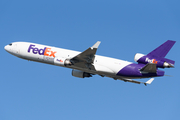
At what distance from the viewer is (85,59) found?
3662 centimetres

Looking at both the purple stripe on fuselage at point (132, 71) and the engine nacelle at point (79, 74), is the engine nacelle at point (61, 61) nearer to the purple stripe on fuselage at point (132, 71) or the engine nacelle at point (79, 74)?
the engine nacelle at point (79, 74)

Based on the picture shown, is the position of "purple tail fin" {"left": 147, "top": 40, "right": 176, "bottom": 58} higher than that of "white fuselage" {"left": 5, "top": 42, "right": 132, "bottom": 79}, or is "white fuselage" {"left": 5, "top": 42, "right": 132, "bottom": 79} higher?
"purple tail fin" {"left": 147, "top": 40, "right": 176, "bottom": 58}

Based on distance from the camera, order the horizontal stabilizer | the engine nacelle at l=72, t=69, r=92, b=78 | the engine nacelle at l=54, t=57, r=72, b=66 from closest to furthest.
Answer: the horizontal stabilizer
the engine nacelle at l=54, t=57, r=72, b=66
the engine nacelle at l=72, t=69, r=92, b=78

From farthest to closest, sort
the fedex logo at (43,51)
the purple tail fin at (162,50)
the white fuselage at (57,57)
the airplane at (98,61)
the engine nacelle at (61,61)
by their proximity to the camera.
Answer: the fedex logo at (43,51) < the white fuselage at (57,57) < the engine nacelle at (61,61) < the purple tail fin at (162,50) < the airplane at (98,61)

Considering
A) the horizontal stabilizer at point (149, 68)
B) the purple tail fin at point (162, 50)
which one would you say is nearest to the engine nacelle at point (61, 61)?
the horizontal stabilizer at point (149, 68)

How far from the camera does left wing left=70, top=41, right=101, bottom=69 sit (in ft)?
115

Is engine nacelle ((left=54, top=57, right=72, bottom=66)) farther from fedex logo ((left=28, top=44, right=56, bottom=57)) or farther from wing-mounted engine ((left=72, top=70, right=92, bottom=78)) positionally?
wing-mounted engine ((left=72, top=70, right=92, bottom=78))

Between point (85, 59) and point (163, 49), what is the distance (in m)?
12.6

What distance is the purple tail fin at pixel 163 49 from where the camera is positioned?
36.2 metres

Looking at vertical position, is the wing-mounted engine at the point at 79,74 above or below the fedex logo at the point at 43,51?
below

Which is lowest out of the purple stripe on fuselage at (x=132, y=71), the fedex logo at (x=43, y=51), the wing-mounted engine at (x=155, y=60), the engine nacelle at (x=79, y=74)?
the engine nacelle at (x=79, y=74)

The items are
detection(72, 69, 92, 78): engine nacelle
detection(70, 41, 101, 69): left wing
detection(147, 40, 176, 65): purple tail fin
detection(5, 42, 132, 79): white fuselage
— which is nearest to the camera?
detection(70, 41, 101, 69): left wing

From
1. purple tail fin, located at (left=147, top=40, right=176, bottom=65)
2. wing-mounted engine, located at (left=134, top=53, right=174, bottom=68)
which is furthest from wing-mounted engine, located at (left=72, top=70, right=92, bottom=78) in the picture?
purple tail fin, located at (left=147, top=40, right=176, bottom=65)

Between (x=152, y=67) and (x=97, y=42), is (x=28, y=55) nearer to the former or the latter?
(x=97, y=42)
